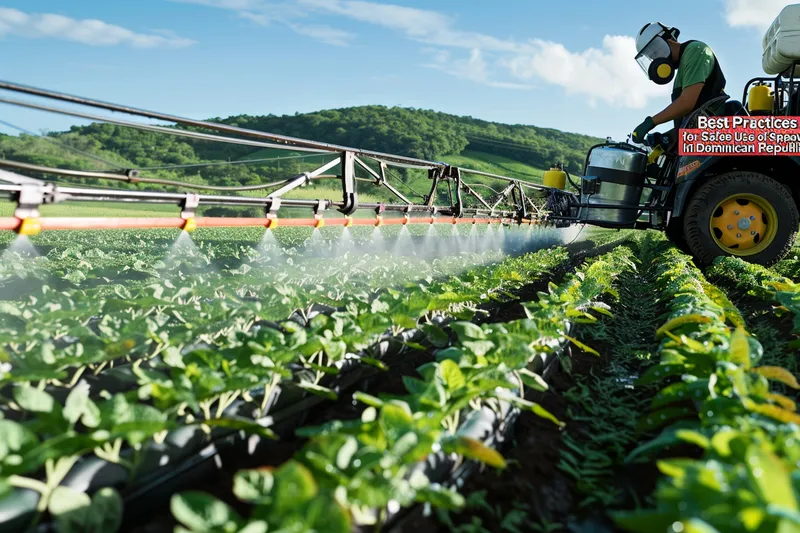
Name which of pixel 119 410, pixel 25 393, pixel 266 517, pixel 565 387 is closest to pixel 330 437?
pixel 266 517

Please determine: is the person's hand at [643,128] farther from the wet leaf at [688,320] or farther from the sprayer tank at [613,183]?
the wet leaf at [688,320]

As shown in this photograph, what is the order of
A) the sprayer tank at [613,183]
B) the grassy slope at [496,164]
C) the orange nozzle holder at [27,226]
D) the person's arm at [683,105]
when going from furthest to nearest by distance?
1. the grassy slope at [496,164]
2. the sprayer tank at [613,183]
3. the person's arm at [683,105]
4. the orange nozzle holder at [27,226]

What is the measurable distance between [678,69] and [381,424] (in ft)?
23.0

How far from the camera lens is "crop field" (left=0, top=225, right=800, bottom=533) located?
4.35 ft

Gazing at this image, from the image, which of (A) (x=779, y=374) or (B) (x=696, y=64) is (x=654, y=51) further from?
(A) (x=779, y=374)

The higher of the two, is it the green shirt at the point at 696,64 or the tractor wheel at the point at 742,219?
the green shirt at the point at 696,64

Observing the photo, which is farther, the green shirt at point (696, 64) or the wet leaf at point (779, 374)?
the green shirt at point (696, 64)

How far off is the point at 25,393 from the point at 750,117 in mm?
7347

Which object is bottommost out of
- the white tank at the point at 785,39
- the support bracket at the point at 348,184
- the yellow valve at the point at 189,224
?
the yellow valve at the point at 189,224

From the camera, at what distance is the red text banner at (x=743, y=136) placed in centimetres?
656

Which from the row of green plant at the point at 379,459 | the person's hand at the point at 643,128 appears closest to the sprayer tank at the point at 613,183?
the person's hand at the point at 643,128

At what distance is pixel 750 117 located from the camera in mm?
6652

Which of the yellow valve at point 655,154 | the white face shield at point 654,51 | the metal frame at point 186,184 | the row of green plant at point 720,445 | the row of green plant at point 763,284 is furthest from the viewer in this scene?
the yellow valve at point 655,154

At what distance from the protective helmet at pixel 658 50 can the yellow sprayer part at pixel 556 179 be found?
2.15 metres
